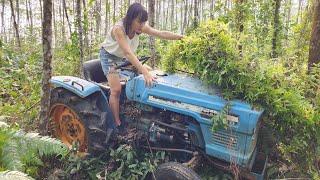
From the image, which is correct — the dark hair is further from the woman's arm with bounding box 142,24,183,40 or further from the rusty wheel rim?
the rusty wheel rim

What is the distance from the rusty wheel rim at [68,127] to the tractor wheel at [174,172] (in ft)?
4.01

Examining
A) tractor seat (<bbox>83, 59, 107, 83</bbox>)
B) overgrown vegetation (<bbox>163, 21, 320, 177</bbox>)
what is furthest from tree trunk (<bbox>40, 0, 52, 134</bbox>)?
overgrown vegetation (<bbox>163, 21, 320, 177</bbox>)

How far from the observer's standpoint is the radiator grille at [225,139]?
12.9 ft

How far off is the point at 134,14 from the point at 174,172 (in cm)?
185

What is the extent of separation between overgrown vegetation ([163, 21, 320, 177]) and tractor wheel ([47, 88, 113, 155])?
1268 millimetres

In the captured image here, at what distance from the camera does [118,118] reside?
4.79m

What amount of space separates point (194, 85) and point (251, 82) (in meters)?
0.64

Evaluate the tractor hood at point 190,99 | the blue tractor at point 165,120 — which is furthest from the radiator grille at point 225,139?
the tractor hood at point 190,99

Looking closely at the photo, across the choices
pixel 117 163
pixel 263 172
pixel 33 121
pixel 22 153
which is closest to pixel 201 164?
pixel 263 172

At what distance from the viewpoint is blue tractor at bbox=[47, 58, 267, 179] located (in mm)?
3922

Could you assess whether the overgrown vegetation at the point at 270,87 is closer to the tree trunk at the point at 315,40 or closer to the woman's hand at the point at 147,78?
the woman's hand at the point at 147,78

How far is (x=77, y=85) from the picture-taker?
16.1ft

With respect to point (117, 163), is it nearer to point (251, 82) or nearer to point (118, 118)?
point (118, 118)

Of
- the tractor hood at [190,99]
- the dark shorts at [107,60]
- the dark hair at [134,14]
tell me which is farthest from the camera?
the dark shorts at [107,60]
